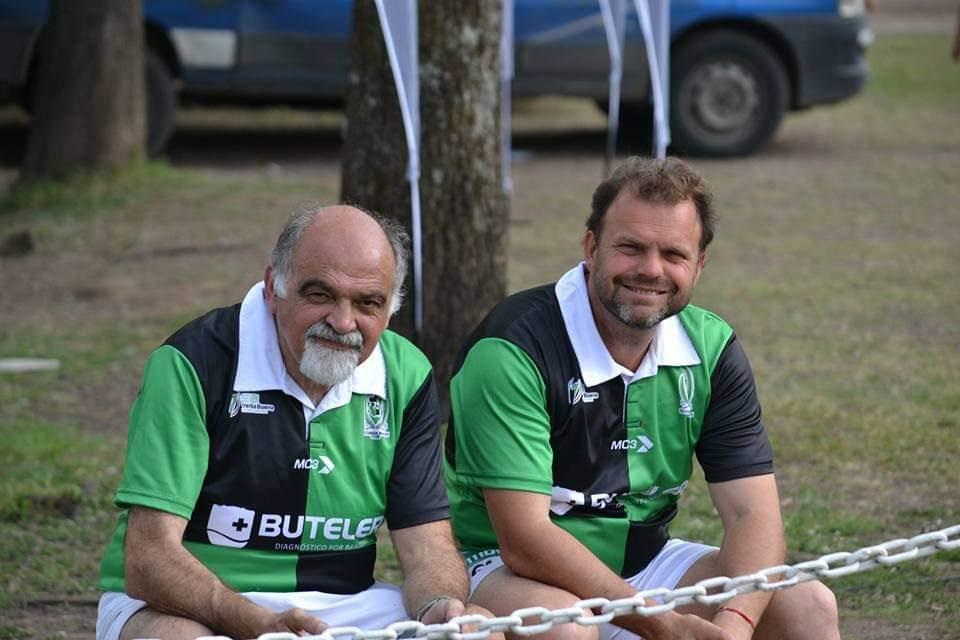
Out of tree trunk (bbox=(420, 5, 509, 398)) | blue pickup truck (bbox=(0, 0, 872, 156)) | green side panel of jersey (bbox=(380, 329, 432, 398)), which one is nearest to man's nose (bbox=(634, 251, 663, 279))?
green side panel of jersey (bbox=(380, 329, 432, 398))

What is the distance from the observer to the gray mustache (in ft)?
11.3

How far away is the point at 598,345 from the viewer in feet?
12.4

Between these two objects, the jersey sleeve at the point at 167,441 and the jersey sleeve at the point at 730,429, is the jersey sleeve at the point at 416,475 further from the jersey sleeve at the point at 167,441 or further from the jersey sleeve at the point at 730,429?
the jersey sleeve at the point at 730,429

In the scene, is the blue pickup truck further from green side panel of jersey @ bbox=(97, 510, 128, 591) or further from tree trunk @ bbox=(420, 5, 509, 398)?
green side panel of jersey @ bbox=(97, 510, 128, 591)

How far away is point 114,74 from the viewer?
438 inches

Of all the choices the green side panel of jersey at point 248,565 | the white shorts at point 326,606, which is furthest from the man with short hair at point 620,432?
the green side panel of jersey at point 248,565

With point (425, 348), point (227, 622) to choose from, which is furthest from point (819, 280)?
point (227, 622)

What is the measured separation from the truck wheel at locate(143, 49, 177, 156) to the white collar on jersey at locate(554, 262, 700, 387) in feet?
28.7

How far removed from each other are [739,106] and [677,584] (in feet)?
30.8

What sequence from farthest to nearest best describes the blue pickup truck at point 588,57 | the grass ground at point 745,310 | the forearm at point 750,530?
1. the blue pickup truck at point 588,57
2. the grass ground at point 745,310
3. the forearm at point 750,530

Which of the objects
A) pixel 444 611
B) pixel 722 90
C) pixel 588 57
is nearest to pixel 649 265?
pixel 444 611

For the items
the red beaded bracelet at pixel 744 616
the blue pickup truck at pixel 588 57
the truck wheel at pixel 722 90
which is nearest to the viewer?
the red beaded bracelet at pixel 744 616

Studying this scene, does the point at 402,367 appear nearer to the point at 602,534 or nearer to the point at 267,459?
the point at 267,459

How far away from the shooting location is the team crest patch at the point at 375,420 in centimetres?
360
